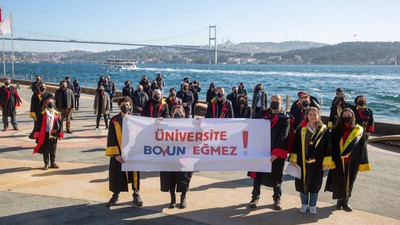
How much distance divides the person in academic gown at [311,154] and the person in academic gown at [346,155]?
31 cm

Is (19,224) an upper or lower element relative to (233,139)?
lower

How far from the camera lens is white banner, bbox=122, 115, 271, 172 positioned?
6496 millimetres

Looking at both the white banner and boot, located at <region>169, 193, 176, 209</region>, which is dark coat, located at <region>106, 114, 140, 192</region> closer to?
the white banner

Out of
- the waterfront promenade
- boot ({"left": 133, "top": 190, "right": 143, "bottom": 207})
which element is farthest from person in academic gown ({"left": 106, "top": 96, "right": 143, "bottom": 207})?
the waterfront promenade

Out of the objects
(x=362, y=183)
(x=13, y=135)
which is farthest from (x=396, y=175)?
(x=13, y=135)

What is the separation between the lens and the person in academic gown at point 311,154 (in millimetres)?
6195

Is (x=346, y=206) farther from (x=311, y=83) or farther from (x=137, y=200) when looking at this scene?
(x=311, y=83)

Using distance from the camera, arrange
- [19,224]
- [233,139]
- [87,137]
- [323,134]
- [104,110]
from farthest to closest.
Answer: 1. [104,110]
2. [87,137]
3. [233,139]
4. [323,134]
5. [19,224]

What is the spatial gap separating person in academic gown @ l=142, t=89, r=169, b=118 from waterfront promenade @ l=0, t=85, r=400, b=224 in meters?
1.22

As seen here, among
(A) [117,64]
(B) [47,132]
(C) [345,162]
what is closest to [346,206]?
(C) [345,162]

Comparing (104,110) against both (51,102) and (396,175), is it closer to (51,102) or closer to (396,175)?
(51,102)

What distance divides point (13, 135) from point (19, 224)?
24.1ft

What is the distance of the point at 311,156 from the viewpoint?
6195mm

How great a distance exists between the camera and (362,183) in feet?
26.5
